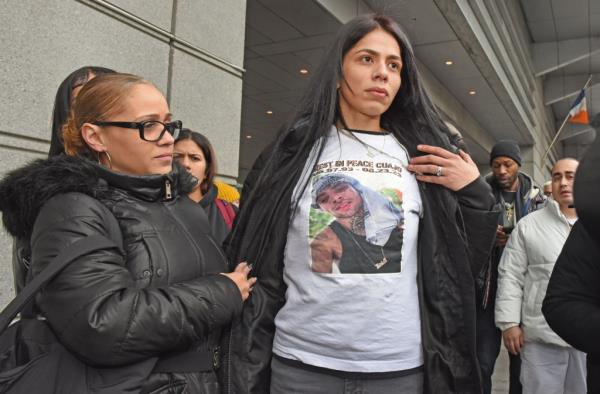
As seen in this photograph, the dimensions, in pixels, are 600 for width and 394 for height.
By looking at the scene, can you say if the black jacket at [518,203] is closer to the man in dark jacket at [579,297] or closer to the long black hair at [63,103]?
the man in dark jacket at [579,297]

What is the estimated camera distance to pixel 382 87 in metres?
1.63

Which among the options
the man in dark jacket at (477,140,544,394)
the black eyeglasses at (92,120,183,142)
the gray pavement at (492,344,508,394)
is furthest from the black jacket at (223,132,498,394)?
the gray pavement at (492,344,508,394)

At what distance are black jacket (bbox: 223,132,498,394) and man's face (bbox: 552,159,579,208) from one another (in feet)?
7.79

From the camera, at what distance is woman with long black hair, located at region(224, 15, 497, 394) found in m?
1.48

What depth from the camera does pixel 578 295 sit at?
48.8 inches

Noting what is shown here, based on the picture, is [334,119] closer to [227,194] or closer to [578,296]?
[578,296]

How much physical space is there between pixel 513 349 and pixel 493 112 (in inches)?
468

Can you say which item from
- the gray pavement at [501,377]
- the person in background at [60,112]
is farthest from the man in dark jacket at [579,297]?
the gray pavement at [501,377]

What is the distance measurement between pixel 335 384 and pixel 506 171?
131 inches

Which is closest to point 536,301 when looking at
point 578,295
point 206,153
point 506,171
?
point 506,171

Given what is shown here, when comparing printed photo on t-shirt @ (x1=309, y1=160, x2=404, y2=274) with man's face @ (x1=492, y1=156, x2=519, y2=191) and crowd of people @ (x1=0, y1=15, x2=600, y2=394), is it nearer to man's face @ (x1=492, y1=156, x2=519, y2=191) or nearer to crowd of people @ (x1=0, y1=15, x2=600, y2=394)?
crowd of people @ (x1=0, y1=15, x2=600, y2=394)

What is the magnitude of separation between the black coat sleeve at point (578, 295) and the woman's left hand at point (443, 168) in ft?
1.27

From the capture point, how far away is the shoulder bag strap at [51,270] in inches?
44.0

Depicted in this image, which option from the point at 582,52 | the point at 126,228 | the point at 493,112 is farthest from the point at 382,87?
the point at 582,52
